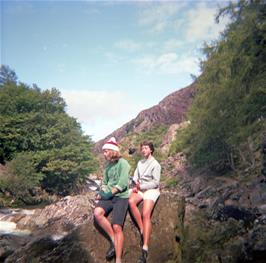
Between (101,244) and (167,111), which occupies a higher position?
(167,111)

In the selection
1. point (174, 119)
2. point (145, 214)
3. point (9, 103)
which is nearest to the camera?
point (145, 214)

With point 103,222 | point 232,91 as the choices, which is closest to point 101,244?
point 103,222

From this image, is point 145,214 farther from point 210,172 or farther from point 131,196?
point 210,172

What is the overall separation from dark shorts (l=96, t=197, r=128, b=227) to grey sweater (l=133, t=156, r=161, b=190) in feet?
1.69

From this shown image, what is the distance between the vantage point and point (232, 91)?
21.3 meters

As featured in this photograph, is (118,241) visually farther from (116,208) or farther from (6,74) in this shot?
(6,74)

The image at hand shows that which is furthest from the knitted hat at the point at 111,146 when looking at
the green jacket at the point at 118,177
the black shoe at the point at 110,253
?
the black shoe at the point at 110,253

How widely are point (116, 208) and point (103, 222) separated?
356 mm

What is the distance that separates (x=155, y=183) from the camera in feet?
18.3

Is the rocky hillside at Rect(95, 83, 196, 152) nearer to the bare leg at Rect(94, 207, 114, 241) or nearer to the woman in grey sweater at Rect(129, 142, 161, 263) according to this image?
the woman in grey sweater at Rect(129, 142, 161, 263)

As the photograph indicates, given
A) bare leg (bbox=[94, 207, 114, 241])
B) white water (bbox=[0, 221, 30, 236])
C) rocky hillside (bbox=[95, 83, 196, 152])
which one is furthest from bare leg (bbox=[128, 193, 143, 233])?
rocky hillside (bbox=[95, 83, 196, 152])

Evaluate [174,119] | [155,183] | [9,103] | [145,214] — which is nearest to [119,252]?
[145,214]

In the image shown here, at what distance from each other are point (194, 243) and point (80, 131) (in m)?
37.3

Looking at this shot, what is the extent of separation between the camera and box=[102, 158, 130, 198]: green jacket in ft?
17.1
